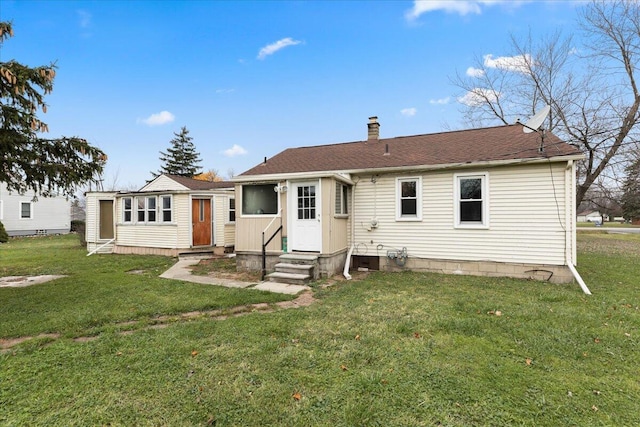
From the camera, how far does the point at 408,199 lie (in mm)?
8766

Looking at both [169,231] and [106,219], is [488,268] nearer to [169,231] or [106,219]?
[169,231]

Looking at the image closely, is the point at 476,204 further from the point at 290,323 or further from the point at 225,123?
the point at 225,123

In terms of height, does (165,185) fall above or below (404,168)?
above

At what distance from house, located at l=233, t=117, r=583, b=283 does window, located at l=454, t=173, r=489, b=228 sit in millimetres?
25

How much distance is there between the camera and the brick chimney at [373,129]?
1204 centimetres

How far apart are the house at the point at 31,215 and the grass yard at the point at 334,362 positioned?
76.3 ft

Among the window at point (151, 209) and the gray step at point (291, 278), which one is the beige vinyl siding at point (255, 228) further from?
the window at point (151, 209)

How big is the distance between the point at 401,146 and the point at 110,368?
388 inches

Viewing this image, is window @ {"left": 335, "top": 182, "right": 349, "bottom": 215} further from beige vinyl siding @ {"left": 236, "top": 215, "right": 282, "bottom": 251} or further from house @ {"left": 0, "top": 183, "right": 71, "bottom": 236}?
house @ {"left": 0, "top": 183, "right": 71, "bottom": 236}

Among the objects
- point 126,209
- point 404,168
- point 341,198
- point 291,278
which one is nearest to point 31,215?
point 126,209

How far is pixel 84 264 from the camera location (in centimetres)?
1038

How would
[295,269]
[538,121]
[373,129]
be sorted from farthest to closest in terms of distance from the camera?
[373,129]
[295,269]
[538,121]

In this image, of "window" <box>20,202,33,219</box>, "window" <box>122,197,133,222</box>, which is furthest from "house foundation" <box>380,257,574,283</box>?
"window" <box>20,202,33,219</box>

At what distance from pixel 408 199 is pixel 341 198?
1.98 meters
